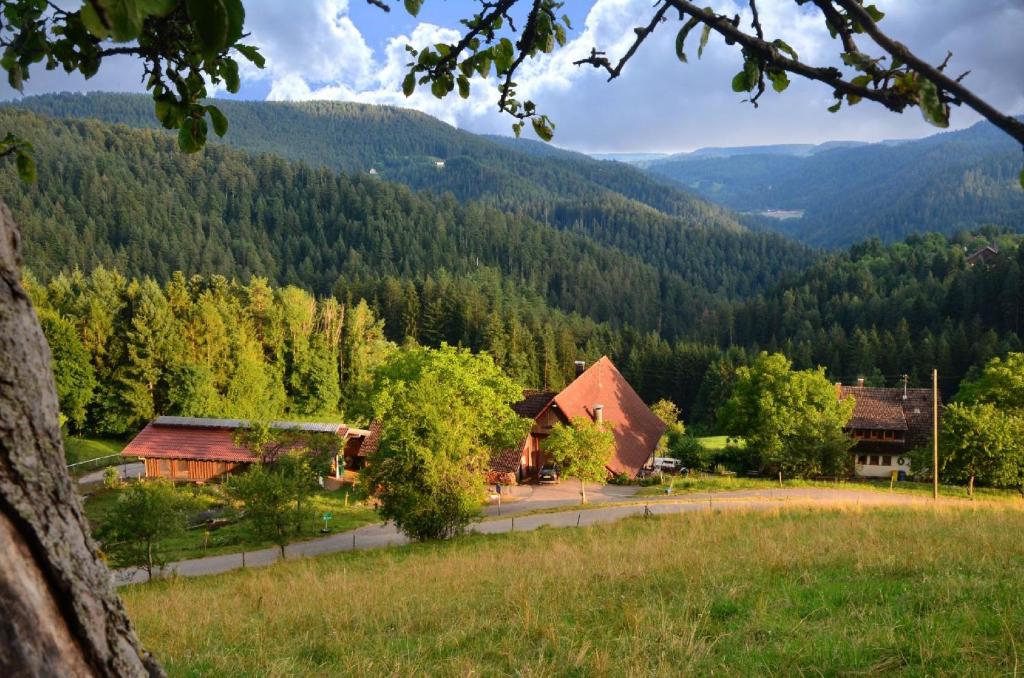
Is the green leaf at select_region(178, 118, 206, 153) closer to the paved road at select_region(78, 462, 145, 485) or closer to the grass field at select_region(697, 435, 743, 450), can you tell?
the paved road at select_region(78, 462, 145, 485)

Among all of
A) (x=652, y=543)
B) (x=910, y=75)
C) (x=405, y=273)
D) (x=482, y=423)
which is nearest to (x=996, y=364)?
(x=482, y=423)

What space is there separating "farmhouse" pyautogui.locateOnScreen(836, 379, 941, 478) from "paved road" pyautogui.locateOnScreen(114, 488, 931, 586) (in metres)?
15.1

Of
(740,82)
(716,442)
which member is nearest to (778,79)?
(740,82)

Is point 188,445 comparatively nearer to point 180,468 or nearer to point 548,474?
point 180,468

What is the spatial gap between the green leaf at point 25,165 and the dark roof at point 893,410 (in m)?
48.3

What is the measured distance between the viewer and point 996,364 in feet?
119

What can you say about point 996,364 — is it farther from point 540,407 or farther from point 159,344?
point 159,344

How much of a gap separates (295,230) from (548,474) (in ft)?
434

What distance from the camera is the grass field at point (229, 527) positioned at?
22719 mm

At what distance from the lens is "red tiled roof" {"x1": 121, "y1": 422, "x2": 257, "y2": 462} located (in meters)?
37.6

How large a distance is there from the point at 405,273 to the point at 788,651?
5234 inches

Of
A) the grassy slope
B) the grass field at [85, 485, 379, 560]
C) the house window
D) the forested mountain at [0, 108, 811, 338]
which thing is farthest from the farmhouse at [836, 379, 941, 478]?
the forested mountain at [0, 108, 811, 338]

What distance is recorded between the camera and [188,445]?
38156 mm

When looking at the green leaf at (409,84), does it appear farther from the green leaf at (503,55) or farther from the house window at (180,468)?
the house window at (180,468)
